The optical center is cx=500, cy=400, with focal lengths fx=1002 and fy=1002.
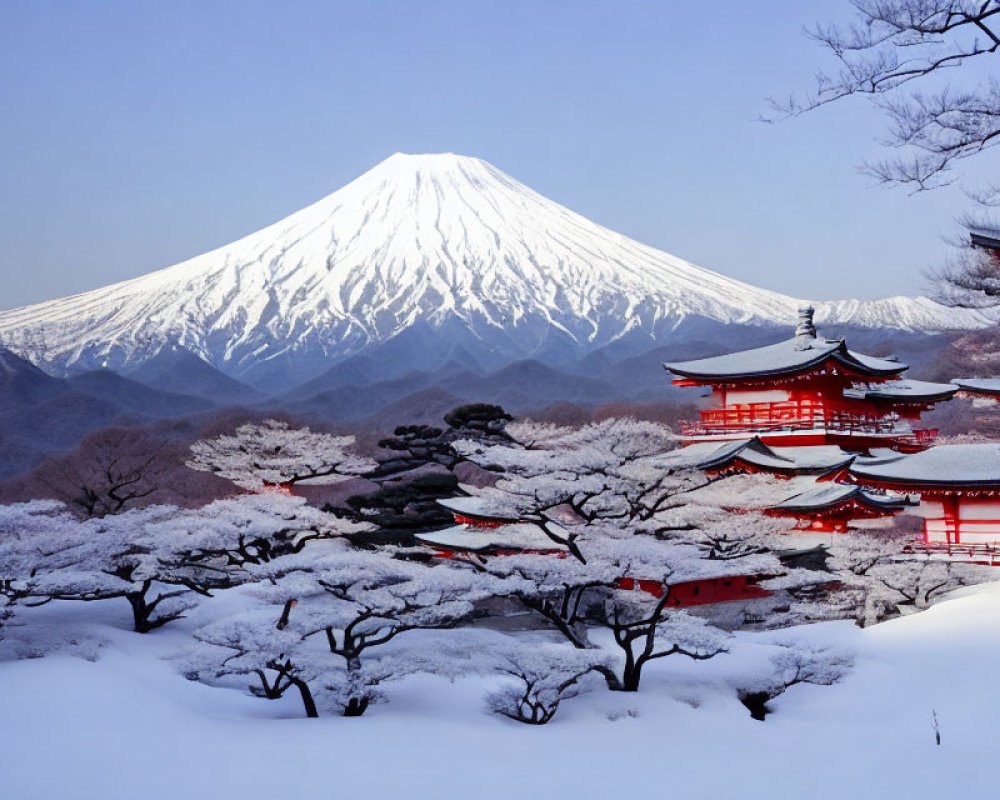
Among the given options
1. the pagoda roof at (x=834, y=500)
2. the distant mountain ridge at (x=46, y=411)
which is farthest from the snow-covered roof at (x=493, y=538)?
the distant mountain ridge at (x=46, y=411)

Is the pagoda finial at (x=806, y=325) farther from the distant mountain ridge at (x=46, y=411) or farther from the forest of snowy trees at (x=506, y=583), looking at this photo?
the distant mountain ridge at (x=46, y=411)

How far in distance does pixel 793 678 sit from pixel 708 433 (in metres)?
Result: 9.20

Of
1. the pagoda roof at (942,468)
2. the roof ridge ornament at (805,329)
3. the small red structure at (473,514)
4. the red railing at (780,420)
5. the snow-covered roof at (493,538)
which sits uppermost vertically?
the roof ridge ornament at (805,329)

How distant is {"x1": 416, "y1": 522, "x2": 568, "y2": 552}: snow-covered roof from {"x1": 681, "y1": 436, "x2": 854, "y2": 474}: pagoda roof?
4.01m

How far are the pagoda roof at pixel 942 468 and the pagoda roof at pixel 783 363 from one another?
2.85m

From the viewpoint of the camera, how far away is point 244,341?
85.7 m

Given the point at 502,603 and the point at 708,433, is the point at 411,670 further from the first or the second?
the point at 708,433

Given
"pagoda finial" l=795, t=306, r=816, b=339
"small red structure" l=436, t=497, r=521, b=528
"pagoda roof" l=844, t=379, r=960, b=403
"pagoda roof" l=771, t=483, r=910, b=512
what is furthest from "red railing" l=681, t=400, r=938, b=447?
"small red structure" l=436, t=497, r=521, b=528

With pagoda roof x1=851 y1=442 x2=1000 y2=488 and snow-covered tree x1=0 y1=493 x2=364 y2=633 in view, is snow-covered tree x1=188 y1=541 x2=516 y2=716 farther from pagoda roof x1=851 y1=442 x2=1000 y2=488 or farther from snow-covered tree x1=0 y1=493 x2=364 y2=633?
pagoda roof x1=851 y1=442 x2=1000 y2=488

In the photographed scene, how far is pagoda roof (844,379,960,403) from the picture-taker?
23.6 meters

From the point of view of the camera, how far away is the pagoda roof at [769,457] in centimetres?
1977

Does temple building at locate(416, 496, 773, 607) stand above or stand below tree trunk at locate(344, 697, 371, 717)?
above

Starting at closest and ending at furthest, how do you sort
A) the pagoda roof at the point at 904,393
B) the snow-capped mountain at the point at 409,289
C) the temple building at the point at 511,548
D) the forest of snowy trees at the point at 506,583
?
the forest of snowy trees at the point at 506,583 < the temple building at the point at 511,548 < the pagoda roof at the point at 904,393 < the snow-capped mountain at the point at 409,289

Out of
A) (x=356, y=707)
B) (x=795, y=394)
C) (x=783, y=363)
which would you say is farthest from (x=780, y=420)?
(x=356, y=707)
